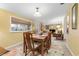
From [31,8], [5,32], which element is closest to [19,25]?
[5,32]

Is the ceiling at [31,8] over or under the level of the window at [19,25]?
over

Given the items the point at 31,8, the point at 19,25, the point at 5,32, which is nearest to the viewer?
the point at 5,32

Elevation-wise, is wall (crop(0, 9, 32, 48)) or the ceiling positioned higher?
the ceiling

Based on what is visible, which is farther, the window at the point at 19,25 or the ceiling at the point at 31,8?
the window at the point at 19,25

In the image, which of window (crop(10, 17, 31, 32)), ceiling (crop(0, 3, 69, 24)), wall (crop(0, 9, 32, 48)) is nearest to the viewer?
ceiling (crop(0, 3, 69, 24))

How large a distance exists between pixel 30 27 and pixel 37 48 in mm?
2365

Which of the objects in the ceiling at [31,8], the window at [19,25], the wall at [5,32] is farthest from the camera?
the window at [19,25]

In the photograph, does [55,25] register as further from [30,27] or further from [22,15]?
[22,15]

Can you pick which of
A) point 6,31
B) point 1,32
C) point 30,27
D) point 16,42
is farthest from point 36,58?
point 30,27

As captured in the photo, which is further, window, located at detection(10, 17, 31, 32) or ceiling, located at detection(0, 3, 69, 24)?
window, located at detection(10, 17, 31, 32)

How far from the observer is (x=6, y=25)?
3.23 m

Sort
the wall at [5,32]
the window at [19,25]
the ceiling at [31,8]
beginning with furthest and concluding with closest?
1. the window at [19,25]
2. the wall at [5,32]
3. the ceiling at [31,8]

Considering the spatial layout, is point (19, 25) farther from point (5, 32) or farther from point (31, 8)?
point (31, 8)

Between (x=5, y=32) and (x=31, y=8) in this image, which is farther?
(x=31, y=8)
